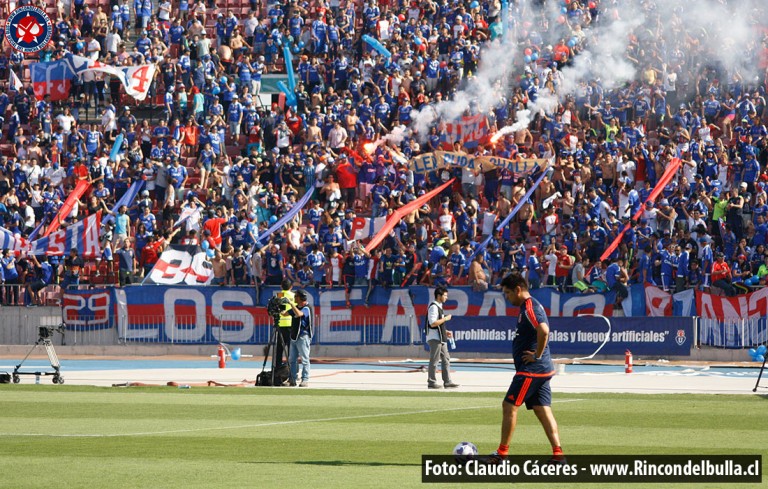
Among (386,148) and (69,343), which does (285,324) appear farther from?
(386,148)

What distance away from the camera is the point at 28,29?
48969 millimetres

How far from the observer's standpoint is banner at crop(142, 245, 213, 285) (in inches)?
1519

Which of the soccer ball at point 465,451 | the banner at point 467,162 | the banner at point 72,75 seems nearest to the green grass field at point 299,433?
the soccer ball at point 465,451

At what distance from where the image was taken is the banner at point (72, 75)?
46.8 meters

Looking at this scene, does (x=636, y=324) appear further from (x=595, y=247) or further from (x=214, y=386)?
(x=214, y=386)

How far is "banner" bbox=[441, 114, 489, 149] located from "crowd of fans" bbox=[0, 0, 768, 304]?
0.80 feet

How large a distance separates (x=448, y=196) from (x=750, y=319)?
967cm

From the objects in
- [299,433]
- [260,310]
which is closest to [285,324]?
[299,433]

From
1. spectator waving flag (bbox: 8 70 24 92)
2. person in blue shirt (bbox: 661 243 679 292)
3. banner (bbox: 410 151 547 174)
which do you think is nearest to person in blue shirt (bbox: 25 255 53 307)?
spectator waving flag (bbox: 8 70 24 92)

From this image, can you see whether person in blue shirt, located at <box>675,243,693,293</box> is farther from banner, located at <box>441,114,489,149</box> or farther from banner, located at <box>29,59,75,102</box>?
banner, located at <box>29,59,75,102</box>

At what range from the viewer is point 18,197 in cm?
4328

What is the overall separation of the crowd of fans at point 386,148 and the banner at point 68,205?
312 mm

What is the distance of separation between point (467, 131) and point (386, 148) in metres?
2.41

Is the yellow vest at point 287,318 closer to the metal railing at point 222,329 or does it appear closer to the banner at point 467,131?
the metal railing at point 222,329
